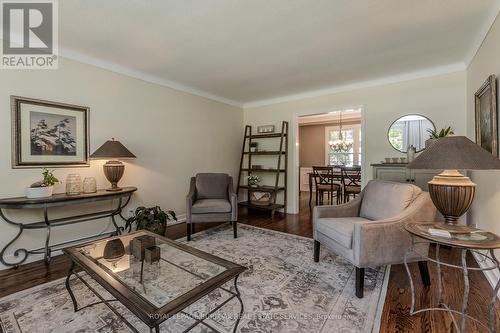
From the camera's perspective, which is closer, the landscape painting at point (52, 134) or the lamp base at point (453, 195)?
the lamp base at point (453, 195)

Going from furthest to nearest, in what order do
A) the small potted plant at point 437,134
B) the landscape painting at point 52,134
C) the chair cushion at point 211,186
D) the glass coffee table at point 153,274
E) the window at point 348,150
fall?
the window at point 348,150
the chair cushion at point 211,186
the small potted plant at point 437,134
the landscape painting at point 52,134
the glass coffee table at point 153,274

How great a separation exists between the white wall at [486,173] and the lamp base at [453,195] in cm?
64

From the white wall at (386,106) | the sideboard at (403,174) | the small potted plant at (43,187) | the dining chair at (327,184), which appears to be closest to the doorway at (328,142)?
the dining chair at (327,184)

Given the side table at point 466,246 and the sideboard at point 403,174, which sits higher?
the sideboard at point 403,174

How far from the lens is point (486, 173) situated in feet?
7.30

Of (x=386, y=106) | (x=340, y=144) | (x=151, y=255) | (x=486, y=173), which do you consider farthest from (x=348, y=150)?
(x=151, y=255)

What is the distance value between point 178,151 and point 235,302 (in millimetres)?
2793

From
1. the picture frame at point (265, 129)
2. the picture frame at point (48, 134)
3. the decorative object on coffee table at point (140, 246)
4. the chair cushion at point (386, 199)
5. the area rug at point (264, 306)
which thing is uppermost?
the picture frame at point (265, 129)

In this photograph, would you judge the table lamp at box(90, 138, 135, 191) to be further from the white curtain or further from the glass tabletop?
the white curtain

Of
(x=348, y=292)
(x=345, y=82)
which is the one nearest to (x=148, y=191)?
(x=348, y=292)

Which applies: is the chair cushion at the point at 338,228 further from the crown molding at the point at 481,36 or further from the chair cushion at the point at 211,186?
the crown molding at the point at 481,36

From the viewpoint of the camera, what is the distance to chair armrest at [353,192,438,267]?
1.82 meters

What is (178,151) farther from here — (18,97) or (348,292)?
(348,292)

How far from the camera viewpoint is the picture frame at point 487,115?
1.98 meters
